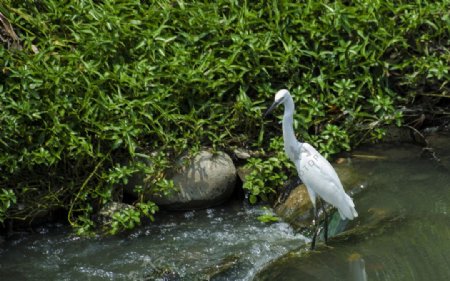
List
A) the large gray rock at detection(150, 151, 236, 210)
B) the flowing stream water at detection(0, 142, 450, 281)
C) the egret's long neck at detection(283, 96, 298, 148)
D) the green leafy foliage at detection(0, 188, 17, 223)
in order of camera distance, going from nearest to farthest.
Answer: the flowing stream water at detection(0, 142, 450, 281) < the egret's long neck at detection(283, 96, 298, 148) < the green leafy foliage at detection(0, 188, 17, 223) < the large gray rock at detection(150, 151, 236, 210)

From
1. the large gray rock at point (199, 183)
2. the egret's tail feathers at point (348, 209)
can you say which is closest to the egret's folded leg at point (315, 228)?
the egret's tail feathers at point (348, 209)

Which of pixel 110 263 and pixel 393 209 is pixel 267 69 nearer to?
pixel 393 209

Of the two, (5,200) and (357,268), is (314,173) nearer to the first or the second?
(357,268)

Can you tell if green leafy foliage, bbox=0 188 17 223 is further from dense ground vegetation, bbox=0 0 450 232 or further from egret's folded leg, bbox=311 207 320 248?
egret's folded leg, bbox=311 207 320 248

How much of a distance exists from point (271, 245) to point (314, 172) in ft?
2.08

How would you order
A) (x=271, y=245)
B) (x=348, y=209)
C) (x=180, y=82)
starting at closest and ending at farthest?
1. (x=348, y=209)
2. (x=271, y=245)
3. (x=180, y=82)

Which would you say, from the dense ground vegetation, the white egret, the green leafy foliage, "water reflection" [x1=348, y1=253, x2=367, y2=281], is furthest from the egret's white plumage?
the green leafy foliage

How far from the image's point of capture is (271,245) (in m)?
6.35

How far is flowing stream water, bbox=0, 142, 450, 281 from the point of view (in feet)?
18.5

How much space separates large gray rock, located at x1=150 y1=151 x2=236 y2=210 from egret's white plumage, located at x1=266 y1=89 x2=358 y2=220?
88cm

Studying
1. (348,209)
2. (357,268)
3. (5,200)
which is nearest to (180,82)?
(5,200)

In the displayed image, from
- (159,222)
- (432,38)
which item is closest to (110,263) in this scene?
(159,222)

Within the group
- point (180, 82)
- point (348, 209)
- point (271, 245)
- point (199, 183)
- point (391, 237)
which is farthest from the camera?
point (180, 82)

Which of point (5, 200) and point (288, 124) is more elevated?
point (288, 124)
